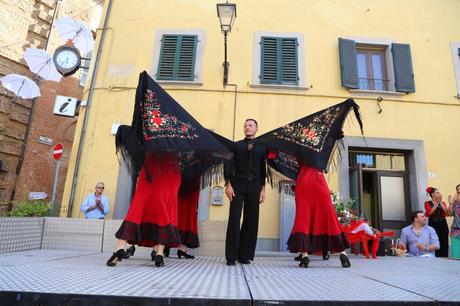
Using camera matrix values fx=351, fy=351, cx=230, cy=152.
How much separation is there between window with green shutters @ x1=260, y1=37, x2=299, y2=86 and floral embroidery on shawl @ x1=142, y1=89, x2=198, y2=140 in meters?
5.63

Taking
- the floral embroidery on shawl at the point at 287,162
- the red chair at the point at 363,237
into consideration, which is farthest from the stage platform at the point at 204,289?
the red chair at the point at 363,237

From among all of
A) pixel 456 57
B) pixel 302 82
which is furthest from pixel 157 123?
pixel 456 57

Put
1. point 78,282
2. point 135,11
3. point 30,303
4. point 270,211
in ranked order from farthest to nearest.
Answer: point 135,11, point 270,211, point 78,282, point 30,303

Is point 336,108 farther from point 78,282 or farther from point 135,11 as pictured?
point 135,11

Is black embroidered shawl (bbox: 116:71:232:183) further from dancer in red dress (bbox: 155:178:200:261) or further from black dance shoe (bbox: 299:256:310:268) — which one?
black dance shoe (bbox: 299:256:310:268)

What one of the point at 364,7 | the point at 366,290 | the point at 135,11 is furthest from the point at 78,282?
the point at 364,7

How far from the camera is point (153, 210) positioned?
386 cm

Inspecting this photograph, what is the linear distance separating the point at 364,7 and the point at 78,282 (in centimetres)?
1033

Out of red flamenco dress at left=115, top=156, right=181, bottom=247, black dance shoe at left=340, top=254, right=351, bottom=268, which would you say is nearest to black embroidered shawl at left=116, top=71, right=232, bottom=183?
red flamenco dress at left=115, top=156, right=181, bottom=247

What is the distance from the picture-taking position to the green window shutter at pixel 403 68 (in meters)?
9.19

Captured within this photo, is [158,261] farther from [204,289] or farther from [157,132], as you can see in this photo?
[204,289]

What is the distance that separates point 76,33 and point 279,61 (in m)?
6.00

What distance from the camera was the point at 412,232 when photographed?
6531 millimetres

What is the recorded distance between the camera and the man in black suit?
435cm
